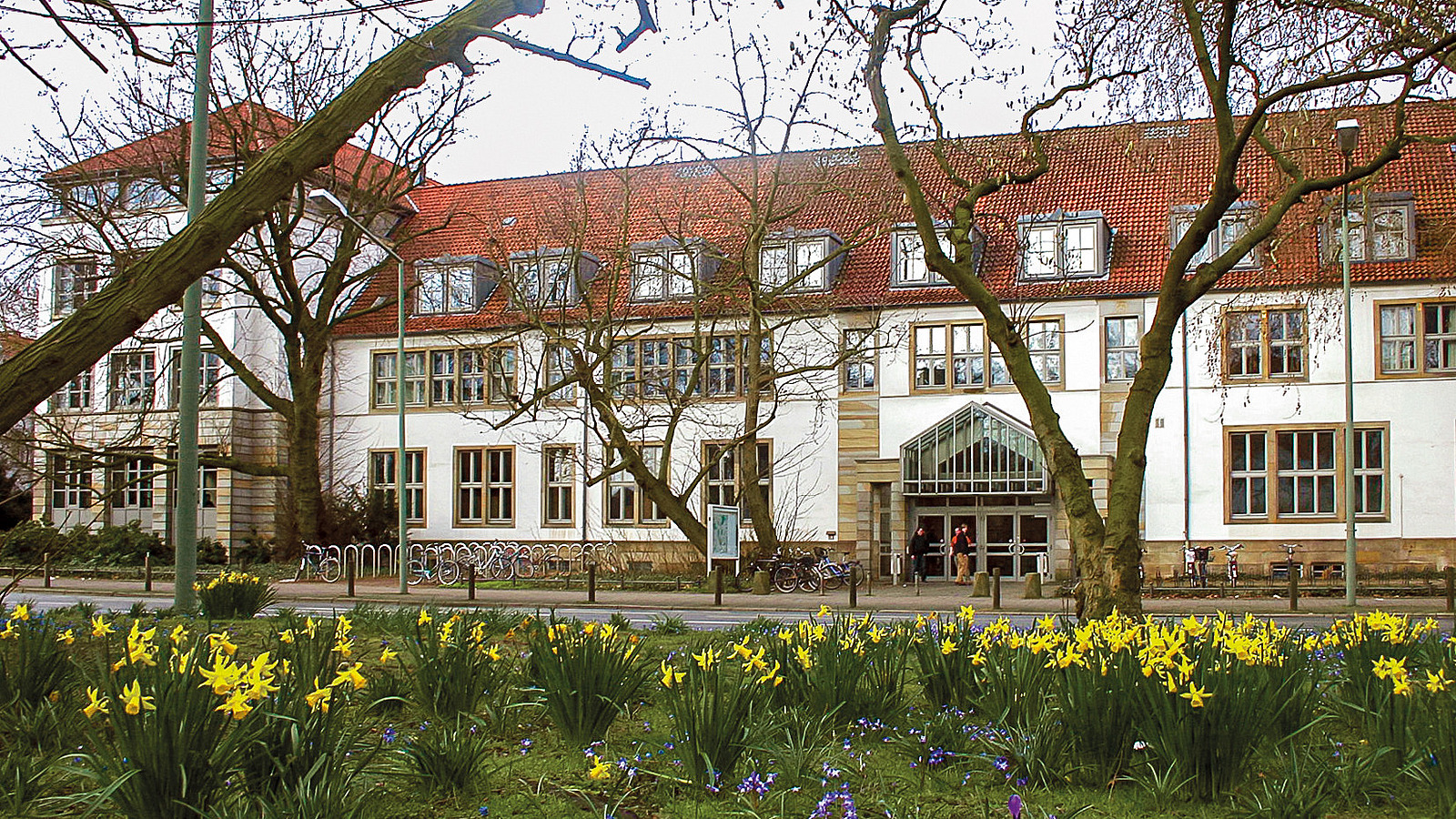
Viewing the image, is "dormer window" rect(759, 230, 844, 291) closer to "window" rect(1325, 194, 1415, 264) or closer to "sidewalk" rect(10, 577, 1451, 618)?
"sidewalk" rect(10, 577, 1451, 618)

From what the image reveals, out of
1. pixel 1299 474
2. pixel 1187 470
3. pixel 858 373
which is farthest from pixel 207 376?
pixel 1299 474

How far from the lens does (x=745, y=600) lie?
28938 mm

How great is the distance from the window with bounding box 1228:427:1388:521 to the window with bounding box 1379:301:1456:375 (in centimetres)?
166

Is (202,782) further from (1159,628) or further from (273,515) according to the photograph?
(273,515)

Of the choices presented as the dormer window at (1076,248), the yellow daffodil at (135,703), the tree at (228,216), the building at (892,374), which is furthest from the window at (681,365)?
the yellow daffodil at (135,703)

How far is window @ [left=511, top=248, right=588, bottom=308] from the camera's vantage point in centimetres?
3198

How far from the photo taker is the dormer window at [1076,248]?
3703 centimetres

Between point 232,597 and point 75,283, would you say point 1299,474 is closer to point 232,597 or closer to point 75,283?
point 232,597

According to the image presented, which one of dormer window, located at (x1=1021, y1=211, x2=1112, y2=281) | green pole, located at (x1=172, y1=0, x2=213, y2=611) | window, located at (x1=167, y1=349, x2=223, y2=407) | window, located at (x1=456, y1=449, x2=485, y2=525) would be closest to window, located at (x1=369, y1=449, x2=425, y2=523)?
window, located at (x1=456, y1=449, x2=485, y2=525)

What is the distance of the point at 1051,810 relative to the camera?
542cm

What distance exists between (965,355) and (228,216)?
105 ft

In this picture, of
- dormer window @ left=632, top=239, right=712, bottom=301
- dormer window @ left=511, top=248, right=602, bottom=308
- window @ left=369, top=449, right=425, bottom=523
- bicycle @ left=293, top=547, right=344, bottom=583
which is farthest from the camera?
window @ left=369, top=449, right=425, bottom=523

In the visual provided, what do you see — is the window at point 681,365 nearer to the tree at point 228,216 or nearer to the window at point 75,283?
the window at point 75,283

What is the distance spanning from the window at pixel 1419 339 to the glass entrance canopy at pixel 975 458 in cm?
866
